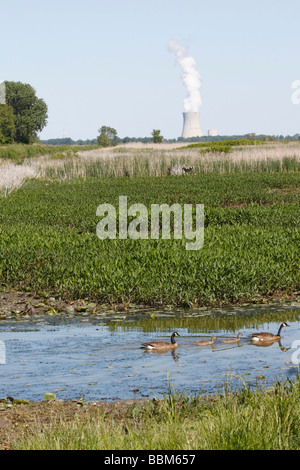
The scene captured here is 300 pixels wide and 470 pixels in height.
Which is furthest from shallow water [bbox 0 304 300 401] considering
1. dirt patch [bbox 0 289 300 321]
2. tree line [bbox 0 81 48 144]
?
tree line [bbox 0 81 48 144]

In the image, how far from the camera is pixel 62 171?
4928 cm

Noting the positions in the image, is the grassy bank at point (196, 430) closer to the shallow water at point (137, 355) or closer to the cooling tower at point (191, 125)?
the shallow water at point (137, 355)

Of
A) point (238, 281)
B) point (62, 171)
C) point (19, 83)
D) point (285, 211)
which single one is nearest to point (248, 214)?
point (285, 211)

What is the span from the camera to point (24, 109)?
10625 cm

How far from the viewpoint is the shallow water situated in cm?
823

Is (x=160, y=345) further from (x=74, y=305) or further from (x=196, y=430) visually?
(x=74, y=305)

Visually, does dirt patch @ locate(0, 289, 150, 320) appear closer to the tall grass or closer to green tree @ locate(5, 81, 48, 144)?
the tall grass

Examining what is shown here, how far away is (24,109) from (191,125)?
25.8m

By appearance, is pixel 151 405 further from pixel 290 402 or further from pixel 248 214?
pixel 248 214

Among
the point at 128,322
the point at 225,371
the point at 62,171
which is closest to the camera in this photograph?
the point at 225,371

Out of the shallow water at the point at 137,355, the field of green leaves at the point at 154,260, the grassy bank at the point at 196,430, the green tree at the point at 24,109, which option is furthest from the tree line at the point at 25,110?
the grassy bank at the point at 196,430

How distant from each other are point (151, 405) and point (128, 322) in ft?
18.5

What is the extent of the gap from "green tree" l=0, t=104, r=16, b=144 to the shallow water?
253ft

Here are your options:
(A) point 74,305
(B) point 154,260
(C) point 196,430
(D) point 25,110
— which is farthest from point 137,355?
(D) point 25,110
